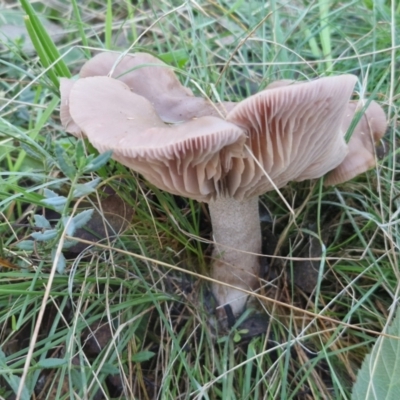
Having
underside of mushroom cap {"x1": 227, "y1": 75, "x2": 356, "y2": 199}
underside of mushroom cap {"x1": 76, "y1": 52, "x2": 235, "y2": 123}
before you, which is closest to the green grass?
underside of mushroom cap {"x1": 76, "y1": 52, "x2": 235, "y2": 123}

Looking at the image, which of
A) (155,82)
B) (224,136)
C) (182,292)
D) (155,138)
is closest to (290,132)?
(224,136)

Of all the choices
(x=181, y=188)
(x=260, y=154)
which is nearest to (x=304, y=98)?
(x=260, y=154)

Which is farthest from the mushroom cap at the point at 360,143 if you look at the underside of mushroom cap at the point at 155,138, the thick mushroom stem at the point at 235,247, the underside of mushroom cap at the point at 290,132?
the underside of mushroom cap at the point at 155,138

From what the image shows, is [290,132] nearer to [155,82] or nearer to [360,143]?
[360,143]

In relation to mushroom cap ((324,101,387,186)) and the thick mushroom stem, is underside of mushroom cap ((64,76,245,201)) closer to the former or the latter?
the thick mushroom stem

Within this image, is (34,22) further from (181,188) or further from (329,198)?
(329,198)

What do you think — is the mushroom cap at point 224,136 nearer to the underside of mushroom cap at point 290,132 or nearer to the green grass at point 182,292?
A: the underside of mushroom cap at point 290,132

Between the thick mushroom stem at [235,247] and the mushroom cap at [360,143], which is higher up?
the mushroom cap at [360,143]
